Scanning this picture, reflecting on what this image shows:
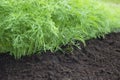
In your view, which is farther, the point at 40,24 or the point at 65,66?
the point at 65,66

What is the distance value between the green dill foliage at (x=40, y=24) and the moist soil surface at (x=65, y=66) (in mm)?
115

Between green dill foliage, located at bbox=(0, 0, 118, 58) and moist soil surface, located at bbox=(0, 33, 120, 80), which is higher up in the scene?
green dill foliage, located at bbox=(0, 0, 118, 58)

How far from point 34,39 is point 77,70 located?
64 centimetres

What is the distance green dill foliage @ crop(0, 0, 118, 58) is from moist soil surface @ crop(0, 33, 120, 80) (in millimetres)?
115

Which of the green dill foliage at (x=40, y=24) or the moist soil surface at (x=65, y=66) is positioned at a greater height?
the green dill foliage at (x=40, y=24)

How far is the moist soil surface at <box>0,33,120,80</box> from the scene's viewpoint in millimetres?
3367

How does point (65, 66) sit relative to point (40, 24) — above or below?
below

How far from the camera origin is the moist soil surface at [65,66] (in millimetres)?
3367

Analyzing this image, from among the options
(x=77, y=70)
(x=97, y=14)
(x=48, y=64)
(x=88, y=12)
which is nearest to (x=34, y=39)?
(x=48, y=64)

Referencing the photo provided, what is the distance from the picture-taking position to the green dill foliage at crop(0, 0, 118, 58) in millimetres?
3365

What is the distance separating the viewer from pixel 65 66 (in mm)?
3545

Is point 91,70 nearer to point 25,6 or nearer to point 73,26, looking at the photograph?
point 73,26

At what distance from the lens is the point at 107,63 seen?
376 cm

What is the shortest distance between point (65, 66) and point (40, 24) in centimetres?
60
